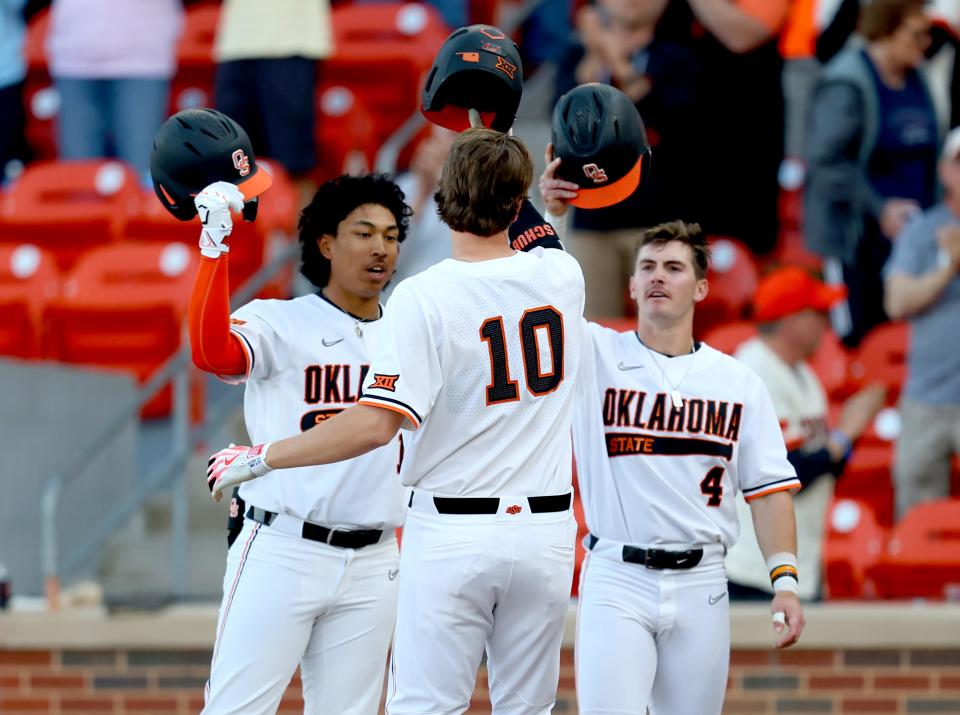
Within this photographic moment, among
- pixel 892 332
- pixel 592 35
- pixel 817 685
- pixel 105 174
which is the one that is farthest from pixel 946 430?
pixel 105 174

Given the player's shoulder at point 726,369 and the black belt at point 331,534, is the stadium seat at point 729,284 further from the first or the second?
the black belt at point 331,534

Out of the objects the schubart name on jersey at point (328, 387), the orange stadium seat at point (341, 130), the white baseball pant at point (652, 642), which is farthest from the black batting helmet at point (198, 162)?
the orange stadium seat at point (341, 130)

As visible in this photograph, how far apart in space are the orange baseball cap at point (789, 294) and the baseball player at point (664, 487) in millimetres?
1598

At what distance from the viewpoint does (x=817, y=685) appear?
602cm

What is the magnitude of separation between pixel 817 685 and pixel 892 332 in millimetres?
2632

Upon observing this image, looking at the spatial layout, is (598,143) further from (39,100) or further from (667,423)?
(39,100)

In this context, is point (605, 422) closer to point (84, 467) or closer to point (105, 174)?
point (84, 467)

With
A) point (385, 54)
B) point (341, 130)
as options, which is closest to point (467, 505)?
point (341, 130)

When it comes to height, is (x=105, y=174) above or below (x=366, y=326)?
above

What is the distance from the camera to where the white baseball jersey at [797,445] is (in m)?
6.01

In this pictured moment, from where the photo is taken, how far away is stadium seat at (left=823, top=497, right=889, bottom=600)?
22.8 feet

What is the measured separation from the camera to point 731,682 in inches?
238

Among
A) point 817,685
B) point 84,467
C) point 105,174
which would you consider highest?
point 105,174

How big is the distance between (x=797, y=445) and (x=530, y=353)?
249 cm
